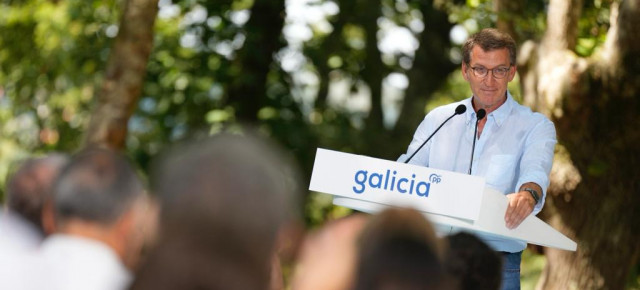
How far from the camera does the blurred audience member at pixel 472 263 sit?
106 inches

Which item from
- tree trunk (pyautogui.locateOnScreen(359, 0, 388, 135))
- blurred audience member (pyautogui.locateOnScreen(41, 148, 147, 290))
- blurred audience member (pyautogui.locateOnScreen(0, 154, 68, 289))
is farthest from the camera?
tree trunk (pyautogui.locateOnScreen(359, 0, 388, 135))

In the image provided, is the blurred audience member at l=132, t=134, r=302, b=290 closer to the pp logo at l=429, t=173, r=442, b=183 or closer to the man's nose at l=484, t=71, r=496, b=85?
the pp logo at l=429, t=173, r=442, b=183

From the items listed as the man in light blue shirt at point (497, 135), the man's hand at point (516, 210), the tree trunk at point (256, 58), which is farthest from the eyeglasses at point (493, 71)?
the tree trunk at point (256, 58)

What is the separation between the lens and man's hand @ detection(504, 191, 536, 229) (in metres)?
3.64

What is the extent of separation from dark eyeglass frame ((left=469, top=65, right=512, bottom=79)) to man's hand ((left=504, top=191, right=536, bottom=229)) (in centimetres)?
60

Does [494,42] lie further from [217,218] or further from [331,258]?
[217,218]

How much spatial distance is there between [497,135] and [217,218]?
2602 mm

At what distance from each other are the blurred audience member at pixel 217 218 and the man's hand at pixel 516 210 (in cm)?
203

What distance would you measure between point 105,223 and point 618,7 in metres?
5.81

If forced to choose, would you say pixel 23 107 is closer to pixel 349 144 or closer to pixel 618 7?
pixel 349 144

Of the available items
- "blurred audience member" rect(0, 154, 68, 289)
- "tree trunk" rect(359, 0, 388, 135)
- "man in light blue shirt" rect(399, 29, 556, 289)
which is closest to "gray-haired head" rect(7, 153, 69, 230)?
"blurred audience member" rect(0, 154, 68, 289)

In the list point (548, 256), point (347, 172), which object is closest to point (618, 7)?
point (548, 256)

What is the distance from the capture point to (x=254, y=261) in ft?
5.63

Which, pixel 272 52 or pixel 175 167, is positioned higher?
pixel 175 167
